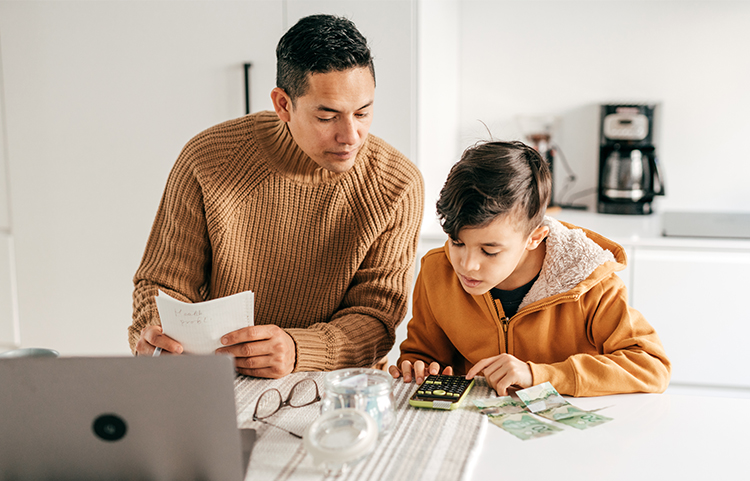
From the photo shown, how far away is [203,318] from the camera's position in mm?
1032

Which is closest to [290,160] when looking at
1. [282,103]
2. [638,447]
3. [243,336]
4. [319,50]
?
[282,103]

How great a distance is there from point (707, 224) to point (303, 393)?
1.64 meters

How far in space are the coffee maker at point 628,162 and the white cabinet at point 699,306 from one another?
0.40 meters

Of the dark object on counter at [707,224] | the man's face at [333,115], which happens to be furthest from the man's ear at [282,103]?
the dark object on counter at [707,224]

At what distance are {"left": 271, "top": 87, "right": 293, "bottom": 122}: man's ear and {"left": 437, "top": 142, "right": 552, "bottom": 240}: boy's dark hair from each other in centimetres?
39

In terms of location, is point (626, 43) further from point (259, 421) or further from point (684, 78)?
point (259, 421)

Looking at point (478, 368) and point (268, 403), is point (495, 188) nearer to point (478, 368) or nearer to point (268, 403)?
point (478, 368)

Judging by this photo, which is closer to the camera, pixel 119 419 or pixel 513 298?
pixel 119 419

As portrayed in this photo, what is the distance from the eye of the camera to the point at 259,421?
94 centimetres

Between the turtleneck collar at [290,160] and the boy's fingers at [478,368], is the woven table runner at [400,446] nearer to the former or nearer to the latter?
the boy's fingers at [478,368]

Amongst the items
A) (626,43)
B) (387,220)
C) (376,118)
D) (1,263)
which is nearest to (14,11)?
(1,263)

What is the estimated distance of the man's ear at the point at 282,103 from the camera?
1.29m

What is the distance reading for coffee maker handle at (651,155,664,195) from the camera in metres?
2.20

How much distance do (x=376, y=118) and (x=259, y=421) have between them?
4.18 feet
